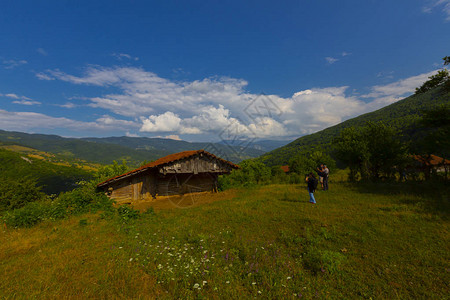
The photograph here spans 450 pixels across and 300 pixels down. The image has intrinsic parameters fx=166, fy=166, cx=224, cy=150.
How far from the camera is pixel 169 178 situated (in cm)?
1978

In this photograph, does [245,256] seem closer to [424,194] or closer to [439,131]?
[424,194]

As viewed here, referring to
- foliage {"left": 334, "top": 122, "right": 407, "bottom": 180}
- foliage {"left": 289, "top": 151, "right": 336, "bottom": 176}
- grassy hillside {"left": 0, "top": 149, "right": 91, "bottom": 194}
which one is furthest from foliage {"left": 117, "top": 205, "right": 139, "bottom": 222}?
foliage {"left": 289, "top": 151, "right": 336, "bottom": 176}

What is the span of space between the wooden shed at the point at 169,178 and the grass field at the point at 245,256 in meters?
6.63

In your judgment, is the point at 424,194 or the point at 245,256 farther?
the point at 424,194

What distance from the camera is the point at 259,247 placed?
6492mm

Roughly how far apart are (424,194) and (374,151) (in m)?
7.29

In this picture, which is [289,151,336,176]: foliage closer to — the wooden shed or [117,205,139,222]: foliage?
the wooden shed

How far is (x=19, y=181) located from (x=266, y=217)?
2088 cm

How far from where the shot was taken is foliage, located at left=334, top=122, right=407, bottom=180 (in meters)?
16.9

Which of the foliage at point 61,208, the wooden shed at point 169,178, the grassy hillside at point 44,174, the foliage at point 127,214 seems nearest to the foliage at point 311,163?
the wooden shed at point 169,178

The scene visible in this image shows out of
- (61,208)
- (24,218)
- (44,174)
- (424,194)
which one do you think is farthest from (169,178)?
(44,174)

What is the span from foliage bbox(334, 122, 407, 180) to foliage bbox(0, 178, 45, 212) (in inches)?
1248

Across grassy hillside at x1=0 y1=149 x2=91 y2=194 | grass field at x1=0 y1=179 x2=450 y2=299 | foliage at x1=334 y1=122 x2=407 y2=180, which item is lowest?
grassy hillside at x1=0 y1=149 x2=91 y2=194

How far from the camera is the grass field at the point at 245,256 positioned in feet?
14.2
